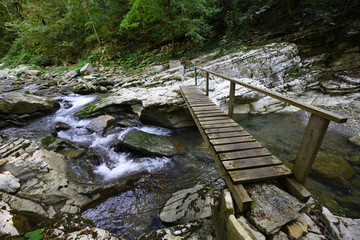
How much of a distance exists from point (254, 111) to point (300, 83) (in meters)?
3.68

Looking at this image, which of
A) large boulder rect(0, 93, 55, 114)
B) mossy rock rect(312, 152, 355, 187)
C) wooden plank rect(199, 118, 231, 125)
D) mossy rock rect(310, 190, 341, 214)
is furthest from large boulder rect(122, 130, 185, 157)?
large boulder rect(0, 93, 55, 114)

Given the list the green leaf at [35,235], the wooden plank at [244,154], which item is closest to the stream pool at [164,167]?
the green leaf at [35,235]

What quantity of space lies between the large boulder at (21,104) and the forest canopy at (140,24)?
7558 millimetres

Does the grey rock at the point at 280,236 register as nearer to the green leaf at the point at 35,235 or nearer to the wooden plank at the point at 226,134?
the wooden plank at the point at 226,134

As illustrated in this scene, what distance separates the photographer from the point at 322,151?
5594mm

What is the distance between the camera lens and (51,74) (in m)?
17.2

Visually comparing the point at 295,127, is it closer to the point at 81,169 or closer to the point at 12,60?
the point at 81,169

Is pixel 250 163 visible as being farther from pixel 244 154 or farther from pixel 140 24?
pixel 140 24

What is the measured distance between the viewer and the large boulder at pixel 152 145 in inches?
236

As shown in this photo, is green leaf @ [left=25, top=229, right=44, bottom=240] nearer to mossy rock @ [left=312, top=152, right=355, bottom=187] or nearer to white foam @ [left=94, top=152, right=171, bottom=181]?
white foam @ [left=94, top=152, right=171, bottom=181]

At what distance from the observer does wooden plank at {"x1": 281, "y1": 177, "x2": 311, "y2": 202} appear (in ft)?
7.09

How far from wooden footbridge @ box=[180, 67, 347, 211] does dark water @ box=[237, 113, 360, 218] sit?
2549 mm

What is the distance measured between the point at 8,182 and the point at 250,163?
16.4ft

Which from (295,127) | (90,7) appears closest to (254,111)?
(295,127)
